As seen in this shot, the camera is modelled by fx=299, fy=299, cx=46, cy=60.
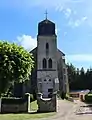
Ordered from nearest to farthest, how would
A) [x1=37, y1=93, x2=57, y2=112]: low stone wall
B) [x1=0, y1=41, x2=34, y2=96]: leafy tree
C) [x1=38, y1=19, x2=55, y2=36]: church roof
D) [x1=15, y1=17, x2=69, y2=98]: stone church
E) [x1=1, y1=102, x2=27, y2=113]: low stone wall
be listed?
[x1=0, y1=41, x2=34, y2=96]: leafy tree, [x1=37, y1=93, x2=57, y2=112]: low stone wall, [x1=1, y1=102, x2=27, y2=113]: low stone wall, [x1=15, y1=17, x2=69, y2=98]: stone church, [x1=38, y1=19, x2=55, y2=36]: church roof

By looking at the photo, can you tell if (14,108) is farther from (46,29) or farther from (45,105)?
(46,29)

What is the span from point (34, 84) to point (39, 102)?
3224cm

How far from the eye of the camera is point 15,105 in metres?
32.4

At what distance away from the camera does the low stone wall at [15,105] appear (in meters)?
32.2

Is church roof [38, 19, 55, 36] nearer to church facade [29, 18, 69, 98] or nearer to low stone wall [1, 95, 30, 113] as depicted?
church facade [29, 18, 69, 98]

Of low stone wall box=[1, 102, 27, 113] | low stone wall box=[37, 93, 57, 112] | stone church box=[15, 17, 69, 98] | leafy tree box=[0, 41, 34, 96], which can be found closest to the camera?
leafy tree box=[0, 41, 34, 96]

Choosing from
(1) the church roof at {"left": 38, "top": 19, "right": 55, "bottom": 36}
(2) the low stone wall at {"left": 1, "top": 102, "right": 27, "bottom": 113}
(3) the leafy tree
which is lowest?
(2) the low stone wall at {"left": 1, "top": 102, "right": 27, "bottom": 113}

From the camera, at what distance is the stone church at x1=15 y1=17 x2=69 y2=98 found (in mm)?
63656

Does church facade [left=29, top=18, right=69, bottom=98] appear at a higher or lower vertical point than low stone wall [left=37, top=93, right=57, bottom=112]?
higher

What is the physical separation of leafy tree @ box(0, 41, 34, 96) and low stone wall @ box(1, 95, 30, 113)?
11.7ft

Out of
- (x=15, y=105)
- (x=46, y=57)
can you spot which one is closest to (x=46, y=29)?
(x=46, y=57)

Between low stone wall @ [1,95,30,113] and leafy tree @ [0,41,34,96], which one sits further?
low stone wall @ [1,95,30,113]

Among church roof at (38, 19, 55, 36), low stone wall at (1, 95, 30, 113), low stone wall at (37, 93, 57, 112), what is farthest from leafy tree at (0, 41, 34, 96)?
church roof at (38, 19, 55, 36)

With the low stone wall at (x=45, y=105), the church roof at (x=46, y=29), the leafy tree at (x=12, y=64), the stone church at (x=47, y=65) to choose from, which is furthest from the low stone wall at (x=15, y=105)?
the church roof at (x=46, y=29)
